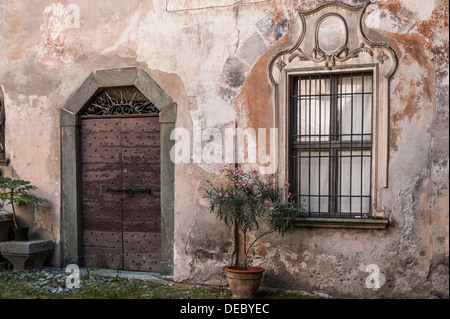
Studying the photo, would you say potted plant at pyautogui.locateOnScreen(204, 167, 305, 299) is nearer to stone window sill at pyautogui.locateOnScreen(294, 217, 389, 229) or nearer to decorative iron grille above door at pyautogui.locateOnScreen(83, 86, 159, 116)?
stone window sill at pyautogui.locateOnScreen(294, 217, 389, 229)

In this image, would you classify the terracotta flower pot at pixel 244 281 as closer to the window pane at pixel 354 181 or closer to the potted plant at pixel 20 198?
the window pane at pixel 354 181

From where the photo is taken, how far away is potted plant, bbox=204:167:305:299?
18.6 ft

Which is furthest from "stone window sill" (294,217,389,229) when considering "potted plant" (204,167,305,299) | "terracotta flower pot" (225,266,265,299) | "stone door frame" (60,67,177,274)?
"stone door frame" (60,67,177,274)

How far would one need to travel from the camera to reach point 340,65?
5762mm

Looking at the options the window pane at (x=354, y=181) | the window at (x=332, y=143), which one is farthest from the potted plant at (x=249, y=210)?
the window pane at (x=354, y=181)

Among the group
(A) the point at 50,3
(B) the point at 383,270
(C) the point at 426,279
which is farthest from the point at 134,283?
(A) the point at 50,3

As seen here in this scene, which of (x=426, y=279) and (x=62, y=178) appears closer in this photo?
(x=426, y=279)

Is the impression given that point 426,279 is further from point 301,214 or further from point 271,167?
point 271,167

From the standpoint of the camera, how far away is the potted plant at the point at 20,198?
6.87 metres

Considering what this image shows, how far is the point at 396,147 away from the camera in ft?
18.1

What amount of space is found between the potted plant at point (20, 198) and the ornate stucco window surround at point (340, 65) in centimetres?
347

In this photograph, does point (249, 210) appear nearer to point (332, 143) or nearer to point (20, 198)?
point (332, 143)

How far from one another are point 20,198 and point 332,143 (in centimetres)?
428

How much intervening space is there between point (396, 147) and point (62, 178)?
448cm
